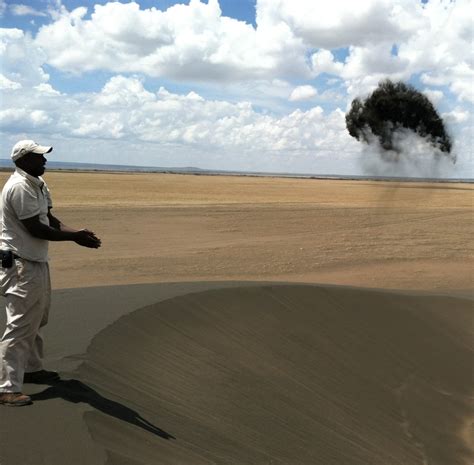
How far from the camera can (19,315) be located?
4059 millimetres

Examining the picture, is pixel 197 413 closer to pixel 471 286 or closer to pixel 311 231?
pixel 471 286

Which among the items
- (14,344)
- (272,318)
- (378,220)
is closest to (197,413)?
(14,344)

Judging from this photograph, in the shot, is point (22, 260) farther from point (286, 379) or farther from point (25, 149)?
point (286, 379)

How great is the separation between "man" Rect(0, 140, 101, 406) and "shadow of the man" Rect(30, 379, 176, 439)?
26cm

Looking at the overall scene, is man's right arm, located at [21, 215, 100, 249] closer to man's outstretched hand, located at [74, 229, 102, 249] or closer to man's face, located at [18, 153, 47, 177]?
man's outstretched hand, located at [74, 229, 102, 249]

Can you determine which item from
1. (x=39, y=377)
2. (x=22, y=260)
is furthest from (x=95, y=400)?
(x=22, y=260)

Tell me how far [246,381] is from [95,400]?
1.81 m

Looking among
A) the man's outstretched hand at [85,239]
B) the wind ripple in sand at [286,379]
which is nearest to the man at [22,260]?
the man's outstretched hand at [85,239]

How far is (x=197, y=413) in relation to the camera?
4.79 m

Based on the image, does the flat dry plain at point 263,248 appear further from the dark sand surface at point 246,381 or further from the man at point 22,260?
the man at point 22,260

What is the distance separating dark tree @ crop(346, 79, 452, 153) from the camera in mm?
12828

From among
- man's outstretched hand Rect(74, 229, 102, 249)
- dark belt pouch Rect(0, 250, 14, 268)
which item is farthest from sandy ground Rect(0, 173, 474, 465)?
man's outstretched hand Rect(74, 229, 102, 249)

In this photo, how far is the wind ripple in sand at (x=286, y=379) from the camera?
4.56 m

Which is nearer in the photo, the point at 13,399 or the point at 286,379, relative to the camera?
the point at 13,399
